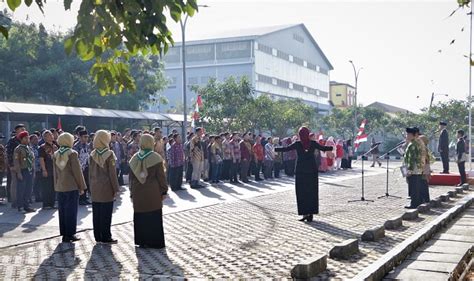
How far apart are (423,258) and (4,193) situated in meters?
11.4

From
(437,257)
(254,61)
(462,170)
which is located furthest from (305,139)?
(254,61)

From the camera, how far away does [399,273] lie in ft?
21.5

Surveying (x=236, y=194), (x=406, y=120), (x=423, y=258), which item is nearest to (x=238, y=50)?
(x=406, y=120)

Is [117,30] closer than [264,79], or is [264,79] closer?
[117,30]

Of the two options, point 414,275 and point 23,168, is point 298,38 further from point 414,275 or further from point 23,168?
point 414,275

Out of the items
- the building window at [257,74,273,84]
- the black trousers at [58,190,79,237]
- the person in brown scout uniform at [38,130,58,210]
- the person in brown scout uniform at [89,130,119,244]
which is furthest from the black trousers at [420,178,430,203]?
the building window at [257,74,273,84]

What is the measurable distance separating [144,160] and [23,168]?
539cm

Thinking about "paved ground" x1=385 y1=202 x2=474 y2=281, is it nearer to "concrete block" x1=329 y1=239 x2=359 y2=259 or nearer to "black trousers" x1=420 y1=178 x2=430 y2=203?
"concrete block" x1=329 y1=239 x2=359 y2=259

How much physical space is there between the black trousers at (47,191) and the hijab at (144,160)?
520cm

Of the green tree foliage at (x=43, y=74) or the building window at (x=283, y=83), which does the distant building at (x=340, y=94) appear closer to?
the building window at (x=283, y=83)

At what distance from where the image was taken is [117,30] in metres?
4.86

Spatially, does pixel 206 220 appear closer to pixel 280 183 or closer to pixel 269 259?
pixel 269 259

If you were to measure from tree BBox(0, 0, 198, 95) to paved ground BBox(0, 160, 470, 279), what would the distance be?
2.69 m

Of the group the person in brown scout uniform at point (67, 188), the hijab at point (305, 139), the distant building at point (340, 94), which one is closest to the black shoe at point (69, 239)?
the person in brown scout uniform at point (67, 188)
